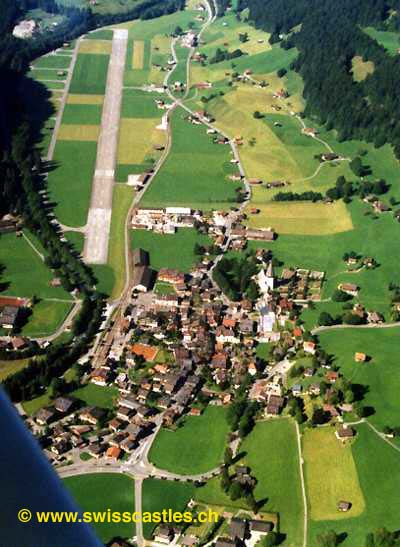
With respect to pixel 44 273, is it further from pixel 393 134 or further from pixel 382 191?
pixel 393 134

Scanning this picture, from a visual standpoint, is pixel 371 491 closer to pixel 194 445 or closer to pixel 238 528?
pixel 238 528

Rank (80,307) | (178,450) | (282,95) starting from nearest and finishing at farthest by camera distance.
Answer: (178,450)
(80,307)
(282,95)

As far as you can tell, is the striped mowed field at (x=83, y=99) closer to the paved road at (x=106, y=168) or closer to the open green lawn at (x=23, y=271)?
the paved road at (x=106, y=168)

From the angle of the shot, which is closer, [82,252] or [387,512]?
[387,512]

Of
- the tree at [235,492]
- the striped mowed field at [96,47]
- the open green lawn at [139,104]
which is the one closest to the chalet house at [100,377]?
the tree at [235,492]

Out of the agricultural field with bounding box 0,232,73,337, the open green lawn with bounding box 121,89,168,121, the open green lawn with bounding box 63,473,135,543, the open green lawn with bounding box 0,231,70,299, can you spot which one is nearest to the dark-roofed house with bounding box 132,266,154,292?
the agricultural field with bounding box 0,232,73,337

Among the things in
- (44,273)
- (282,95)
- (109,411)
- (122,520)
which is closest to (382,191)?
(282,95)

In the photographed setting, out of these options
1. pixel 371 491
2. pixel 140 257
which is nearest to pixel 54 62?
pixel 140 257
